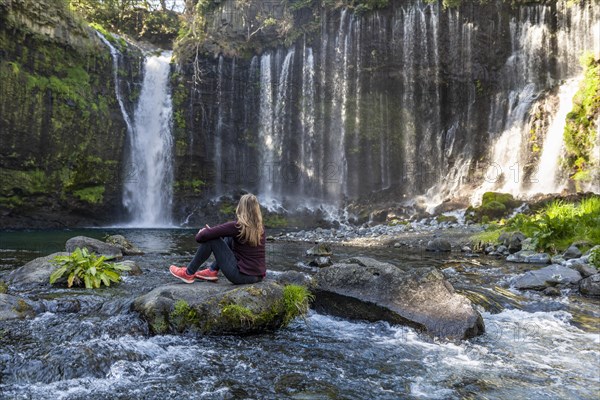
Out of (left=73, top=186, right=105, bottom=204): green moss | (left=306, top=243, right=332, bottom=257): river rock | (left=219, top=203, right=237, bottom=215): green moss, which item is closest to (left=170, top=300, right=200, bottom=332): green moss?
(left=306, top=243, right=332, bottom=257): river rock

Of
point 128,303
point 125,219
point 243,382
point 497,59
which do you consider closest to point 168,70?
point 125,219

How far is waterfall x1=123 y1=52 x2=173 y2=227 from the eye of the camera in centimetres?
2823

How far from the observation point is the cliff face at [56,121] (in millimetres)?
23859

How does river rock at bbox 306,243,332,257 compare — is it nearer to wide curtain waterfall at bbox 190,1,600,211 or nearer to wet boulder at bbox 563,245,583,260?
wet boulder at bbox 563,245,583,260

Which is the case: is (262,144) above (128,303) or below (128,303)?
above

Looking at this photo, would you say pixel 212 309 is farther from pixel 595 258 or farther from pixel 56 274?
pixel 595 258

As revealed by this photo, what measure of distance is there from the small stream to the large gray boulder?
0.51 ft

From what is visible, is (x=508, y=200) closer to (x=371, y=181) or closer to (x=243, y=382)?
(x=371, y=181)

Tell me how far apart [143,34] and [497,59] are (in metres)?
26.5

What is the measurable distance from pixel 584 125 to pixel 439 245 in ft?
41.5

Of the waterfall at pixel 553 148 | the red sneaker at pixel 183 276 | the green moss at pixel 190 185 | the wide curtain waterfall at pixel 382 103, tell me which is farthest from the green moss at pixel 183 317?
the green moss at pixel 190 185

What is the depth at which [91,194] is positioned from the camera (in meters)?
26.9

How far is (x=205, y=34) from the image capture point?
102 feet

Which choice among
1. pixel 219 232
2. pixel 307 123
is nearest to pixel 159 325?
pixel 219 232
